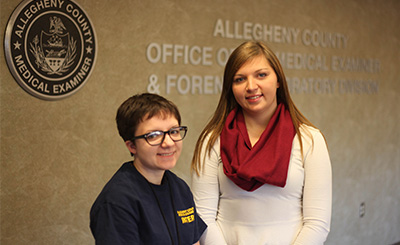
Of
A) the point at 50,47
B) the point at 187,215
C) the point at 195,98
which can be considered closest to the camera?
the point at 187,215

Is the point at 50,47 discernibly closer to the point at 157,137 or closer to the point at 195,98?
the point at 195,98

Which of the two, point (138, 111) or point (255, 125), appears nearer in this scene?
point (138, 111)

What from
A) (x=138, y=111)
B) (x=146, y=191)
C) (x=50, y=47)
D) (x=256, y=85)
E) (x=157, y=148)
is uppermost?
(x=50, y=47)

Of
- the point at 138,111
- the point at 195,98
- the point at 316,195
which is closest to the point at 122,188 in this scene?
the point at 138,111

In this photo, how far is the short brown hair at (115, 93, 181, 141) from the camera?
1369mm

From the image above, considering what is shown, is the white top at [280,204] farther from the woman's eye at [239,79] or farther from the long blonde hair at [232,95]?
the woman's eye at [239,79]

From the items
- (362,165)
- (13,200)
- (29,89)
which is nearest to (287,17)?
(362,165)

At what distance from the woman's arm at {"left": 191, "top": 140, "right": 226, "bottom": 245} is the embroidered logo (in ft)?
0.90

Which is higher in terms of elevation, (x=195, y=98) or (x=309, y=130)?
(x=195, y=98)

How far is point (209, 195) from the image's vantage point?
1.76 meters

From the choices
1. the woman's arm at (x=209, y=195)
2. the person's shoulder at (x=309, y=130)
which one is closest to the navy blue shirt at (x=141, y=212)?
the woman's arm at (x=209, y=195)

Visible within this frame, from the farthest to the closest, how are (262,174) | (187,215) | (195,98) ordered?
(195,98) → (262,174) → (187,215)

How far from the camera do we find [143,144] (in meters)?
1.35

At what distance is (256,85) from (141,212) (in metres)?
0.68
